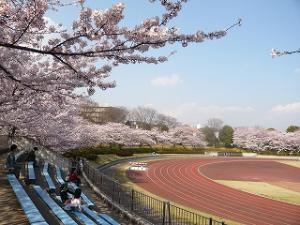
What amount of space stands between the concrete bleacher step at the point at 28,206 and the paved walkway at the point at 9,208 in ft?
0.91

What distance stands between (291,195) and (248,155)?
66328 mm

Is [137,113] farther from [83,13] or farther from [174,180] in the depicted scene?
[83,13]

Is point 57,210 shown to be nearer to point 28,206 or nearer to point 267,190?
point 28,206

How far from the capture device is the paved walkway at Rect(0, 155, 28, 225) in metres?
13.8

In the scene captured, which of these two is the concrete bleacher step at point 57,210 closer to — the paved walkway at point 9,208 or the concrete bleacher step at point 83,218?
the concrete bleacher step at point 83,218

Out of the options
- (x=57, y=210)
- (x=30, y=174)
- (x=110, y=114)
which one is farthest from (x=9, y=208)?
(x=110, y=114)

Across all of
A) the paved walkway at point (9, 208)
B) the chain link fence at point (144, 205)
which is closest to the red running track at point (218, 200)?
the chain link fence at point (144, 205)

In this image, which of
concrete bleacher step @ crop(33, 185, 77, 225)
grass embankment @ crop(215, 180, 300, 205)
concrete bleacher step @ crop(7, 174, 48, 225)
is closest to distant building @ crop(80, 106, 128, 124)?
grass embankment @ crop(215, 180, 300, 205)

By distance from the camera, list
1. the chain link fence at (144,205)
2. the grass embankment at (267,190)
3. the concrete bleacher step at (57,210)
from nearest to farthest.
A: 1. the concrete bleacher step at (57,210)
2. the chain link fence at (144,205)
3. the grass embankment at (267,190)

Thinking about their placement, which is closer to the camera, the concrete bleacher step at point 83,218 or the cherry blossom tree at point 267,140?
the concrete bleacher step at point 83,218

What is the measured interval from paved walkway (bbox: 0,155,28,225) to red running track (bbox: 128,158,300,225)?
1493cm

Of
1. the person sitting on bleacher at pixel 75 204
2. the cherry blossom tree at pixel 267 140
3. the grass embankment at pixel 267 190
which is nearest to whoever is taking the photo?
the person sitting on bleacher at pixel 75 204

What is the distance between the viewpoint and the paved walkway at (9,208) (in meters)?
13.8

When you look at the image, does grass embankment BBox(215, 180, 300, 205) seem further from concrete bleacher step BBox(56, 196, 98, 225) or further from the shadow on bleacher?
concrete bleacher step BBox(56, 196, 98, 225)
